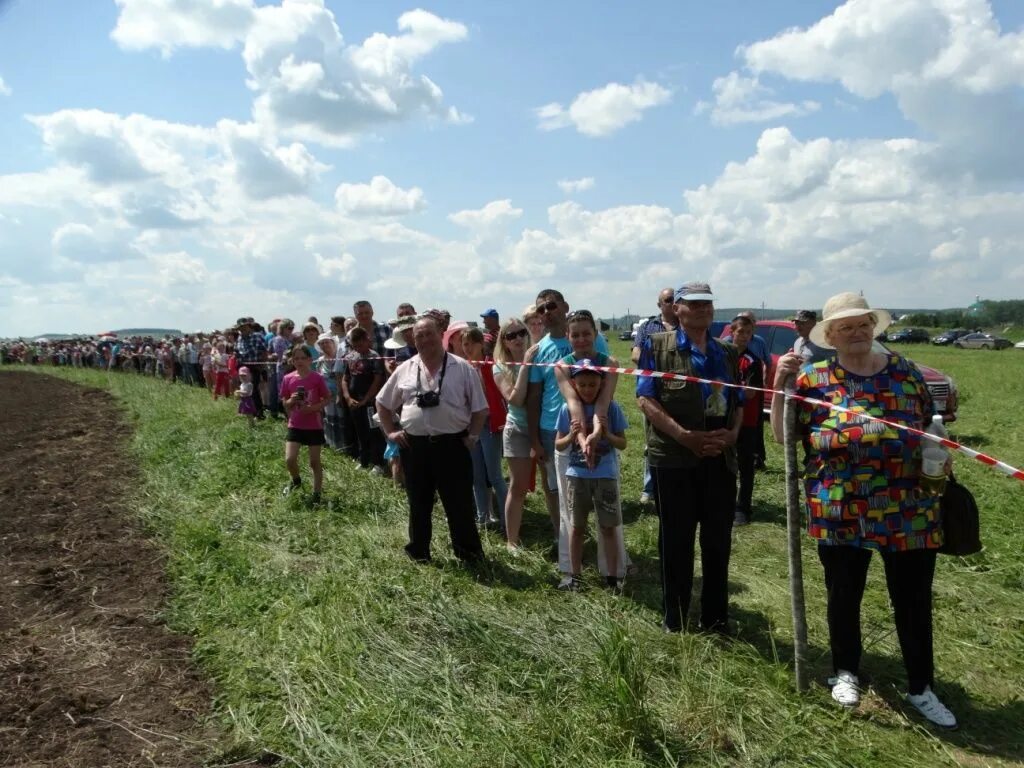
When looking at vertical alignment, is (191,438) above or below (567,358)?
below

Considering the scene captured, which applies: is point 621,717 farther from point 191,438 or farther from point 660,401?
point 191,438

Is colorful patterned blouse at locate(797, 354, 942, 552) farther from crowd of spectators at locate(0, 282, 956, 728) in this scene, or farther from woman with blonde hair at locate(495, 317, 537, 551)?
woman with blonde hair at locate(495, 317, 537, 551)

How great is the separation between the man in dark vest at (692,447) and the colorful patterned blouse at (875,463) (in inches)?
25.8

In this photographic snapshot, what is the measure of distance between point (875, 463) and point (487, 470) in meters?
3.81

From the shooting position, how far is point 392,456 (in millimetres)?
7020

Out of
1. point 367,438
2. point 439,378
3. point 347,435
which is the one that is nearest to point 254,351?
point 347,435

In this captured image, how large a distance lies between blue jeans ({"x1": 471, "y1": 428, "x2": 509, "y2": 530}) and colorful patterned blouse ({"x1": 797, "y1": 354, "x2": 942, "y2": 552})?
11.1ft

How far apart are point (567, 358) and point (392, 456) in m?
2.59

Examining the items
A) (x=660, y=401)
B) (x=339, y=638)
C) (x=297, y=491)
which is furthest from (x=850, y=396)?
(x=297, y=491)

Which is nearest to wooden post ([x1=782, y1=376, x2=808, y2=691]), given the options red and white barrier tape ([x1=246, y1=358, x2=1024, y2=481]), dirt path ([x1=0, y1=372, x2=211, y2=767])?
red and white barrier tape ([x1=246, y1=358, x2=1024, y2=481])

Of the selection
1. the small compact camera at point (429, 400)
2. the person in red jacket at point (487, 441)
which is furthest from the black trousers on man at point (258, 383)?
the small compact camera at point (429, 400)

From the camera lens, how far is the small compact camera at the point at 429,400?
17.8 feet

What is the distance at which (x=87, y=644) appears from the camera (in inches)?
181

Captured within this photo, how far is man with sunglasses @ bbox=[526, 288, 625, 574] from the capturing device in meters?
5.47
